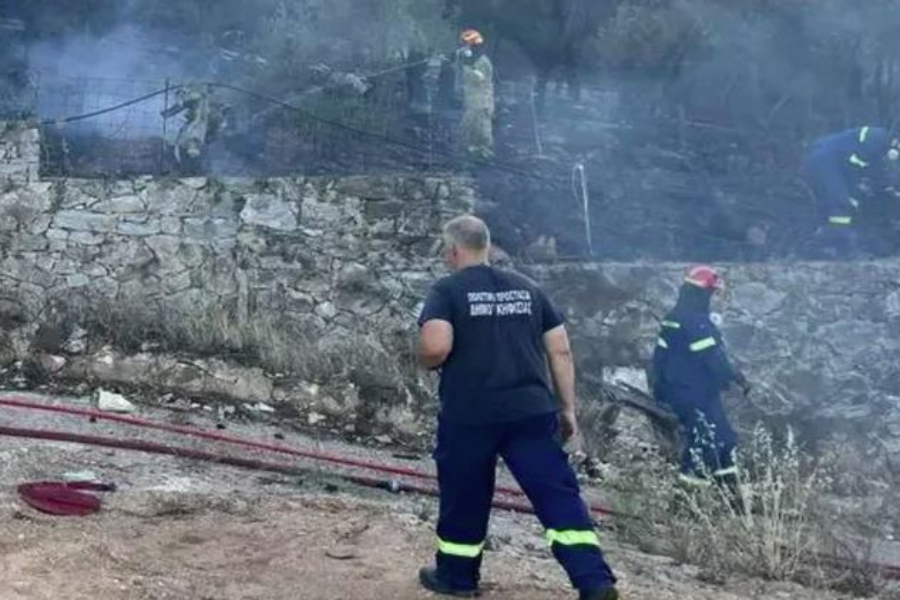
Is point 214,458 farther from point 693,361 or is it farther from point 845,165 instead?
point 845,165

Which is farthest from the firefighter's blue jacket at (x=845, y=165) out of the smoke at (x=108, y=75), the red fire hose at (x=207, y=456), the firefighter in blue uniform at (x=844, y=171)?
the smoke at (x=108, y=75)

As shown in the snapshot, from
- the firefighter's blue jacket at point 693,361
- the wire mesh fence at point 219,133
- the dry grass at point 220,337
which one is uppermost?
the wire mesh fence at point 219,133

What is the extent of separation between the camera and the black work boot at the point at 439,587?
5027 mm

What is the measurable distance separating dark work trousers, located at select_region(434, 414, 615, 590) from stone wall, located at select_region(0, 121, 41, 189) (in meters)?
6.14

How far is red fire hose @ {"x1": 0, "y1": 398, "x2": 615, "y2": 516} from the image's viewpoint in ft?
25.0

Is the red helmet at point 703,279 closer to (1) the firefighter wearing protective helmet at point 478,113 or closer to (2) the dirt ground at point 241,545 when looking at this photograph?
(2) the dirt ground at point 241,545

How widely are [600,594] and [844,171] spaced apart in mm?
7414

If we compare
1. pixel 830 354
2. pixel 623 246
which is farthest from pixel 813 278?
pixel 623 246

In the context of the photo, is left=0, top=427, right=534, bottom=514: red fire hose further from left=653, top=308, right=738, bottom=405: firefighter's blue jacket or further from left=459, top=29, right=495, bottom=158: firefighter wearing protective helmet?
left=459, top=29, right=495, bottom=158: firefighter wearing protective helmet

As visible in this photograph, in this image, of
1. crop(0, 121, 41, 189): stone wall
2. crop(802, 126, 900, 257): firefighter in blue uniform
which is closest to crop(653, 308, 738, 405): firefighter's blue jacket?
crop(802, 126, 900, 257): firefighter in blue uniform

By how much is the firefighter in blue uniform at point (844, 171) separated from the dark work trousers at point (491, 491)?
6.74 meters

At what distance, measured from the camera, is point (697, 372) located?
8.28 m

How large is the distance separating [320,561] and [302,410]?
3.62 meters

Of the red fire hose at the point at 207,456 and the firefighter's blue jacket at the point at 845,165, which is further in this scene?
the firefighter's blue jacket at the point at 845,165
